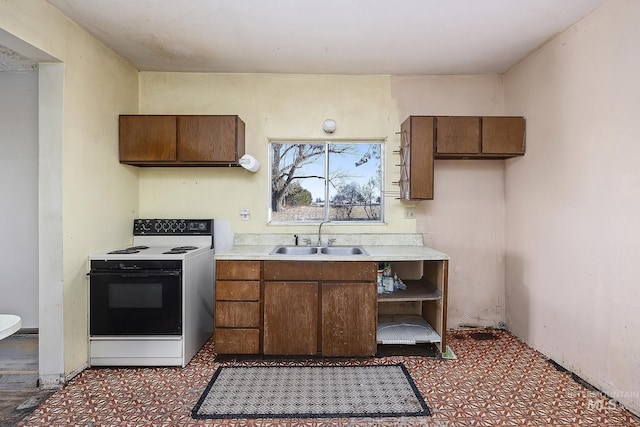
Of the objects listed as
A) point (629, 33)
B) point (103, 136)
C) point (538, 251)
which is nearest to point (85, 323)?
point (103, 136)

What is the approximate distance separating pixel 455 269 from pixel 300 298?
1.71m

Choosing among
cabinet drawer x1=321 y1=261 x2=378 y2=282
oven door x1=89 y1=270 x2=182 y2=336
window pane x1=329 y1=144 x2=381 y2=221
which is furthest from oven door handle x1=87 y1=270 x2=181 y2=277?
window pane x1=329 y1=144 x2=381 y2=221

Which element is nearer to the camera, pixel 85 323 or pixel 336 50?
pixel 85 323

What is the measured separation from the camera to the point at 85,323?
2658 mm

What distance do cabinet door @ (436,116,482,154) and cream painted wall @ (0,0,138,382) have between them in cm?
290

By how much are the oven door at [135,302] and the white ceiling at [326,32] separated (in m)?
1.87

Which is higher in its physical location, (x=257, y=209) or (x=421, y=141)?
(x=421, y=141)

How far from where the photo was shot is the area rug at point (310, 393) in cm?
210

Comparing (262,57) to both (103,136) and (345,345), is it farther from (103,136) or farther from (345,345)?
(345,345)

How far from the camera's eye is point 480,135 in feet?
10.2

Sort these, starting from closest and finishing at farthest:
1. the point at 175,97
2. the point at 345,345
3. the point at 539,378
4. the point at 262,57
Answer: the point at 539,378 → the point at 345,345 → the point at 262,57 → the point at 175,97

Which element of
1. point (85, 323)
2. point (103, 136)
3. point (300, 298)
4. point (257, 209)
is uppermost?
point (103, 136)

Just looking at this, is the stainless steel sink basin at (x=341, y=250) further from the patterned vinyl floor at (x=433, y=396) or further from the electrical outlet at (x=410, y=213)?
the patterned vinyl floor at (x=433, y=396)

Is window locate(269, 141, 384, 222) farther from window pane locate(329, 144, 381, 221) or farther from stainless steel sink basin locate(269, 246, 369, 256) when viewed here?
stainless steel sink basin locate(269, 246, 369, 256)
